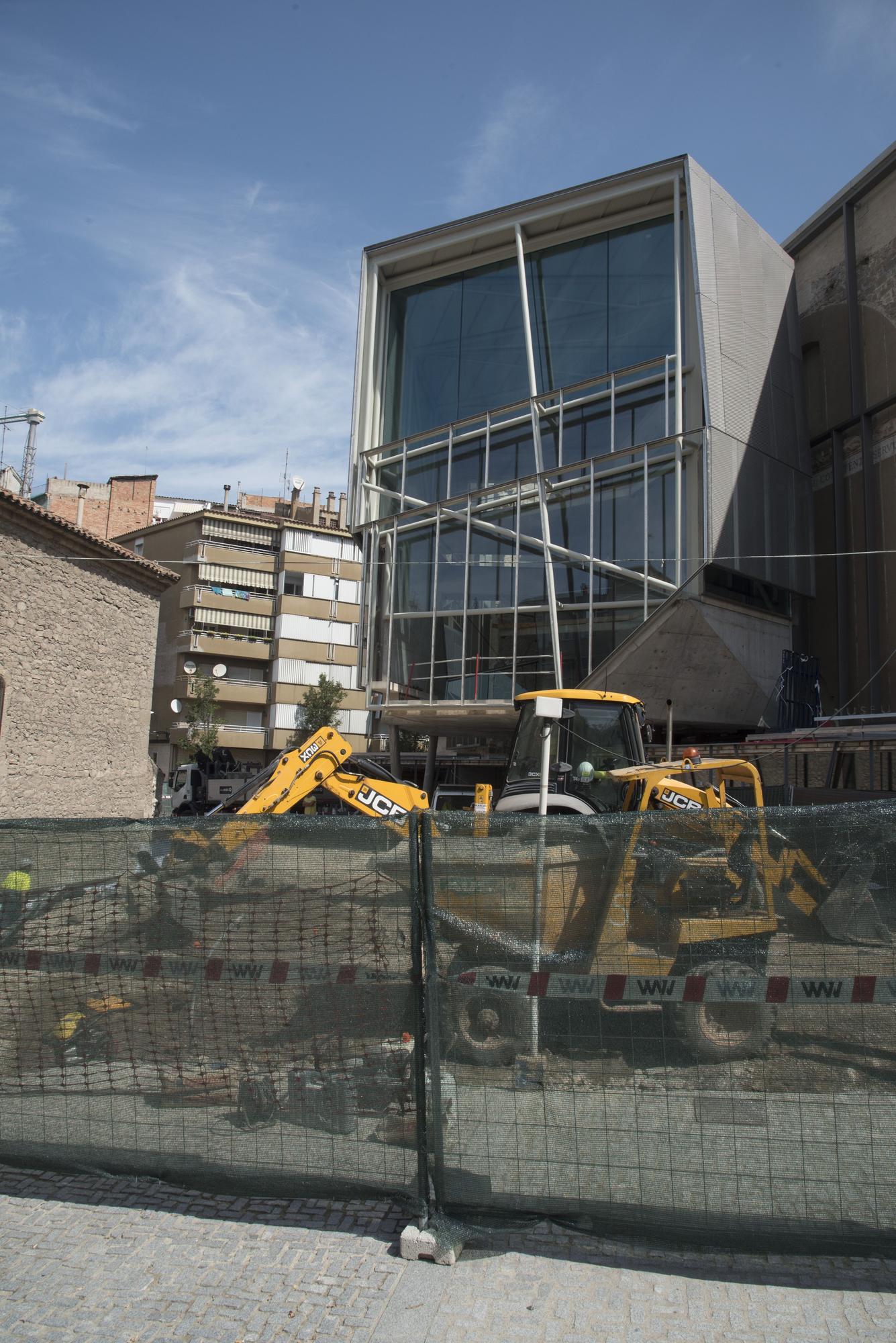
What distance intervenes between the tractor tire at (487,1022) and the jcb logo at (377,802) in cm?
439

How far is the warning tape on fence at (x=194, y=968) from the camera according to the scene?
454 centimetres

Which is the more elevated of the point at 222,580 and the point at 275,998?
the point at 222,580

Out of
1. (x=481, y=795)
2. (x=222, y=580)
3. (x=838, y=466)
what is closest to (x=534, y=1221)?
(x=481, y=795)

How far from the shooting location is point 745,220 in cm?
2408

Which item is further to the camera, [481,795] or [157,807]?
[157,807]

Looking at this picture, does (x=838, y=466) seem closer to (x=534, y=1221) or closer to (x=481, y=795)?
(x=481, y=795)

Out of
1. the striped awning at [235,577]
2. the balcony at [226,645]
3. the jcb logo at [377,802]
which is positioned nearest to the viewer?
the jcb logo at [377,802]

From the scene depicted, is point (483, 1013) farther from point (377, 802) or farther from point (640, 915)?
point (377, 802)

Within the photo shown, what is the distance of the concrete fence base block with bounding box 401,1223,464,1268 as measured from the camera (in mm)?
4027

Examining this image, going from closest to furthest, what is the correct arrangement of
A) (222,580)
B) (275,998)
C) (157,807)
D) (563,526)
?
1. (275,998)
2. (563,526)
3. (157,807)
4. (222,580)

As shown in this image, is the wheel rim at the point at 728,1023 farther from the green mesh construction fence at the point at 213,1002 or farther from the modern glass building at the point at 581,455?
the modern glass building at the point at 581,455

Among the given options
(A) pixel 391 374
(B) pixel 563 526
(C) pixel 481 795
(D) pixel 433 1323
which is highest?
(A) pixel 391 374

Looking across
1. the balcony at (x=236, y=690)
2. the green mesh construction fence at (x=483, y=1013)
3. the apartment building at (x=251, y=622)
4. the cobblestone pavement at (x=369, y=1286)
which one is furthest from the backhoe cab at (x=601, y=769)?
the balcony at (x=236, y=690)

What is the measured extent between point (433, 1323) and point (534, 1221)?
2.15 feet
